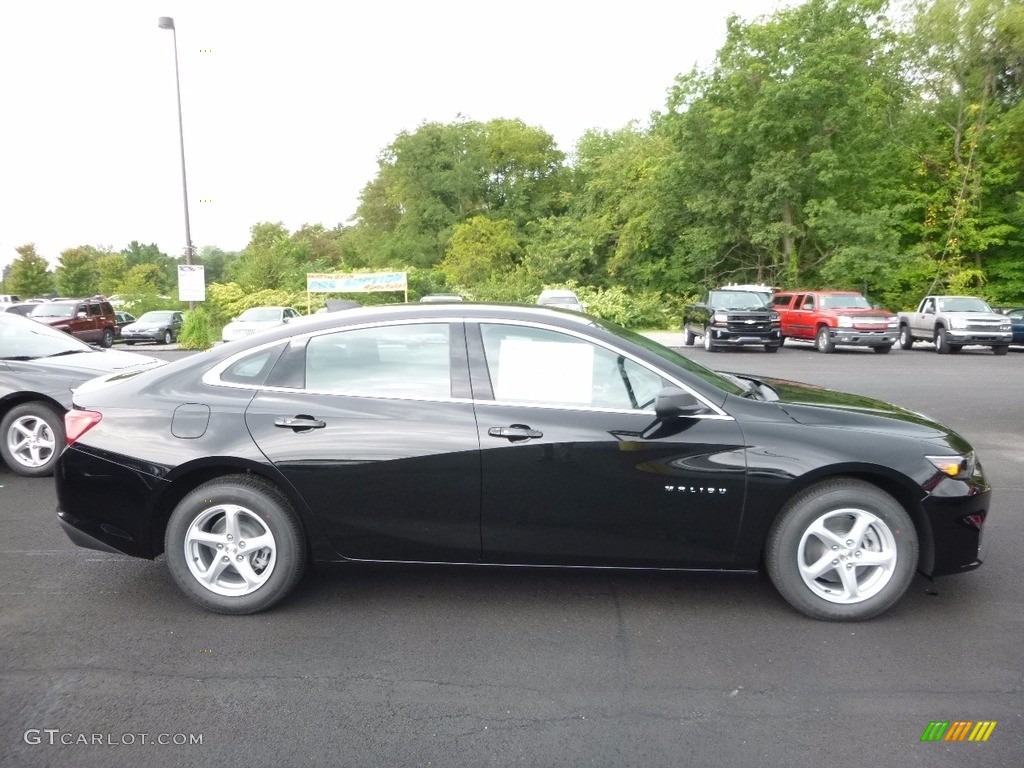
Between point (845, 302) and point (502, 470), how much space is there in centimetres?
2409

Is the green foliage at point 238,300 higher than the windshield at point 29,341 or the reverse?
the reverse

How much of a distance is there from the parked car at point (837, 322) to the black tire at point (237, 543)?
73.9 feet

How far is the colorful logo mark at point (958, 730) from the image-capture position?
122 inches

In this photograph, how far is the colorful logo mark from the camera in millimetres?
3107

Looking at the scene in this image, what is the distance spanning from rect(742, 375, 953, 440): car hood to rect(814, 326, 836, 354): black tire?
2129 cm

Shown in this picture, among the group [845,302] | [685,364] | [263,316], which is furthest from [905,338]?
[685,364]

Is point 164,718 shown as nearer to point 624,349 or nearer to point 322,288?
point 624,349

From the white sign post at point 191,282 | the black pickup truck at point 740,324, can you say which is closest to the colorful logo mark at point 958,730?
the black pickup truck at point 740,324

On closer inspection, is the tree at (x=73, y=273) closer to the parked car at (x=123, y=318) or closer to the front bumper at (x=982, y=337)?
the parked car at (x=123, y=318)

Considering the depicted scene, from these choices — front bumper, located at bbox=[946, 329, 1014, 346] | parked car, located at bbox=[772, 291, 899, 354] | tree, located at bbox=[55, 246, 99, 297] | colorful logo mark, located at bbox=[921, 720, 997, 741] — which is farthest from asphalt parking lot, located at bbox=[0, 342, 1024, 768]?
tree, located at bbox=[55, 246, 99, 297]

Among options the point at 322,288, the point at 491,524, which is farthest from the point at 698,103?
the point at 491,524

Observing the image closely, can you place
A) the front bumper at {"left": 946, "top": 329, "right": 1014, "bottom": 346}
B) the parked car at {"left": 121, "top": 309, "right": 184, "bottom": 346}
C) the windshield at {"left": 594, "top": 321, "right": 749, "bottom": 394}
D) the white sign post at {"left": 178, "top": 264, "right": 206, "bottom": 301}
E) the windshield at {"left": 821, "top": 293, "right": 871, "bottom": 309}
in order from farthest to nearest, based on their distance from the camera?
the parked car at {"left": 121, "top": 309, "right": 184, "bottom": 346}, the windshield at {"left": 821, "top": 293, "right": 871, "bottom": 309}, the white sign post at {"left": 178, "top": 264, "right": 206, "bottom": 301}, the front bumper at {"left": 946, "top": 329, "right": 1014, "bottom": 346}, the windshield at {"left": 594, "top": 321, "right": 749, "bottom": 394}

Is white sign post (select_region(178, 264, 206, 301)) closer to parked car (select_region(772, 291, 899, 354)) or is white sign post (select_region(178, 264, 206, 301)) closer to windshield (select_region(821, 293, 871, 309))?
parked car (select_region(772, 291, 899, 354))

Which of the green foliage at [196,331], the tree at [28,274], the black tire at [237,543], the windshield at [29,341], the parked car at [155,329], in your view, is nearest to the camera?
the black tire at [237,543]
